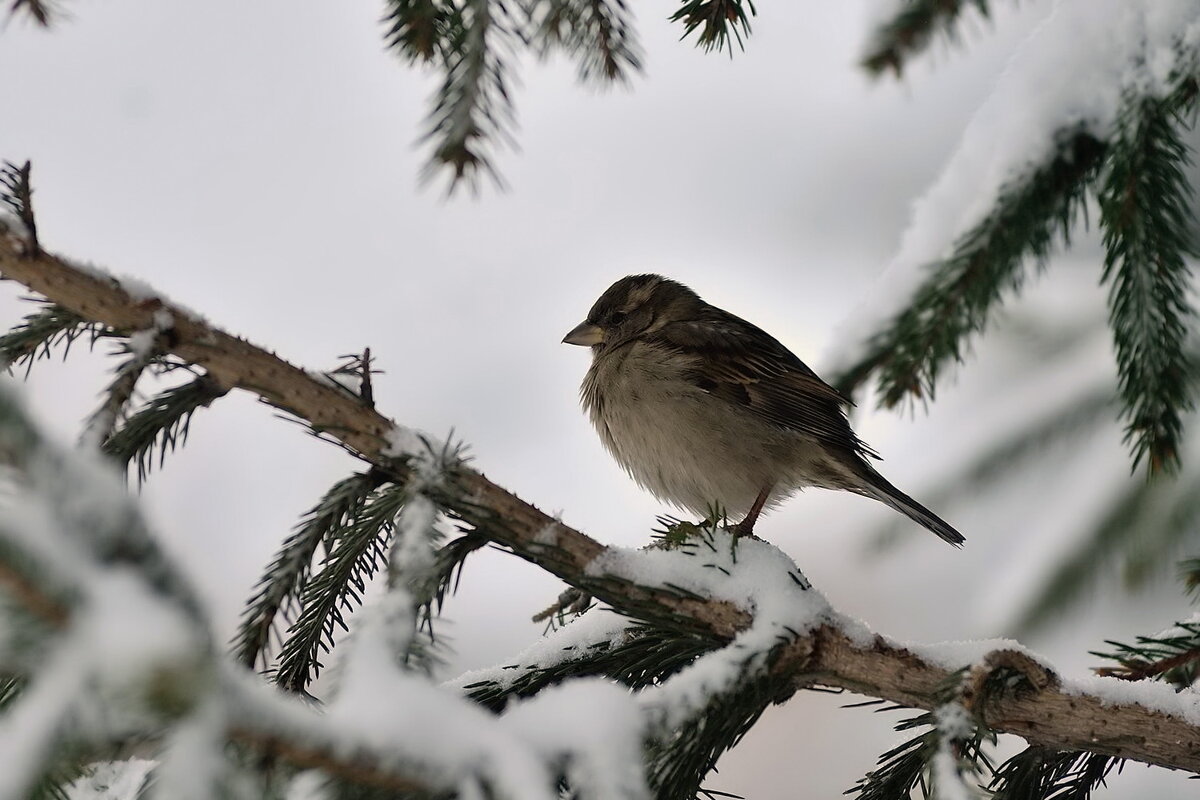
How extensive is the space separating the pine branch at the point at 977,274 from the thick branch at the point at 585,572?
94 cm

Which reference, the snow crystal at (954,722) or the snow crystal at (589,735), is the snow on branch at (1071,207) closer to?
the snow crystal at (954,722)

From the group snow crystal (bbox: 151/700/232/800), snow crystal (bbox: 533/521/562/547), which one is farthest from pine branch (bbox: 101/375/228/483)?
snow crystal (bbox: 151/700/232/800)

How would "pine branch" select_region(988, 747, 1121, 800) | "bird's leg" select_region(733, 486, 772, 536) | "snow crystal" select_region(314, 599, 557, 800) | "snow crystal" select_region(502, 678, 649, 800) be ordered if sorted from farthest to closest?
"bird's leg" select_region(733, 486, 772, 536) < "pine branch" select_region(988, 747, 1121, 800) < "snow crystal" select_region(502, 678, 649, 800) < "snow crystal" select_region(314, 599, 557, 800)

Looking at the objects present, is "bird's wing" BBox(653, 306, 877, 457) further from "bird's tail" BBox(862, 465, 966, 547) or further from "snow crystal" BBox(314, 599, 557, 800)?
"snow crystal" BBox(314, 599, 557, 800)

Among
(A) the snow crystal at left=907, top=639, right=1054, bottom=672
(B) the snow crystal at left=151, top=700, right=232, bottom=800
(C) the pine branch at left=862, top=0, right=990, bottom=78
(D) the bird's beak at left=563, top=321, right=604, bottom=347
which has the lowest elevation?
(B) the snow crystal at left=151, top=700, right=232, bottom=800

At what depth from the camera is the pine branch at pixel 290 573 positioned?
1215 millimetres

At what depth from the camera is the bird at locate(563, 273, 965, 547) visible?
2904mm

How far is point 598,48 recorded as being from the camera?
6.10 feet

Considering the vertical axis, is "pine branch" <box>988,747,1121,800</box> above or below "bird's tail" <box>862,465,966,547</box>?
below

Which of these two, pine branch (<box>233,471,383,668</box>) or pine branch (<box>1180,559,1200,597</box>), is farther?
pine branch (<box>1180,559,1200,597</box>)

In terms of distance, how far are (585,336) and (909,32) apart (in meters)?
1.47

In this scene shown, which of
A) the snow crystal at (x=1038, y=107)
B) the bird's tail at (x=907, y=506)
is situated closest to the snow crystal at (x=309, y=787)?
the snow crystal at (x=1038, y=107)

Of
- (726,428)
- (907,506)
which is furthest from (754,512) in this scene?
(907,506)

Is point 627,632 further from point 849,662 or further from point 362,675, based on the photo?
point 362,675
